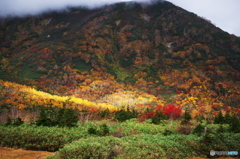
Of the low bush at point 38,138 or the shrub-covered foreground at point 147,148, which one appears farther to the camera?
the low bush at point 38,138

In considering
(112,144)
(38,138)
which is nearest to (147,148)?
(112,144)

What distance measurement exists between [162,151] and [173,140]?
15.3 ft

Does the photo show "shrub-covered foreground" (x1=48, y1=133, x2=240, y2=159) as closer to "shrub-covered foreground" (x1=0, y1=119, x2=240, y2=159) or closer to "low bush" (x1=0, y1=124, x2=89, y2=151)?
"shrub-covered foreground" (x1=0, y1=119, x2=240, y2=159)

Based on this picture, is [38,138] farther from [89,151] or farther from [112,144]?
[112,144]

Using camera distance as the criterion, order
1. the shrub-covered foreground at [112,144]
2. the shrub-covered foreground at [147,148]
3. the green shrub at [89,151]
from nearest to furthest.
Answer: the green shrub at [89,151]
the shrub-covered foreground at [147,148]
the shrub-covered foreground at [112,144]

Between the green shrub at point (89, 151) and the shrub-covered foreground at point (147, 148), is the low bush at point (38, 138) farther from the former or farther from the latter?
the green shrub at point (89, 151)

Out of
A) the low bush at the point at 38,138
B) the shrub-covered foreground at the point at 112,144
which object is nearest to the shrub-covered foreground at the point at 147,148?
the shrub-covered foreground at the point at 112,144

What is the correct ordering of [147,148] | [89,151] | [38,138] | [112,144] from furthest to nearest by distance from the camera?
[38,138] → [112,144] → [147,148] → [89,151]

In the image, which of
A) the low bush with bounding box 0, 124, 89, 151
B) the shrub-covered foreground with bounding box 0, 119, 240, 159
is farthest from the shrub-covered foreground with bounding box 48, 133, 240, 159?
the low bush with bounding box 0, 124, 89, 151

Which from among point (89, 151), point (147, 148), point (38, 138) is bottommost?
point (38, 138)

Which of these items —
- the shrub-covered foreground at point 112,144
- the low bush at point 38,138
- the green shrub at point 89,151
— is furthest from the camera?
the low bush at point 38,138

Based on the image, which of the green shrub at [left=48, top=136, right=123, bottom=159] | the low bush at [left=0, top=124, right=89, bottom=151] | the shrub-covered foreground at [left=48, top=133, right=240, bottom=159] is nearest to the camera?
the green shrub at [left=48, top=136, right=123, bottom=159]

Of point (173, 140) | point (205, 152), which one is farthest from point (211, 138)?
point (173, 140)

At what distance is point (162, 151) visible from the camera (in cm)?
1809
